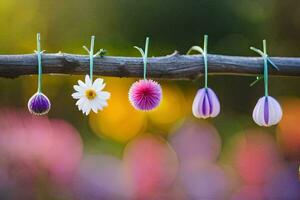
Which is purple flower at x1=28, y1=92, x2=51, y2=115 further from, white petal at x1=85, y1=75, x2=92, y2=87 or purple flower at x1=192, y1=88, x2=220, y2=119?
purple flower at x1=192, y1=88, x2=220, y2=119

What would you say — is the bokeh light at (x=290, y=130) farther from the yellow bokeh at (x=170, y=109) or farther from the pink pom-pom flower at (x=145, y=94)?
the pink pom-pom flower at (x=145, y=94)

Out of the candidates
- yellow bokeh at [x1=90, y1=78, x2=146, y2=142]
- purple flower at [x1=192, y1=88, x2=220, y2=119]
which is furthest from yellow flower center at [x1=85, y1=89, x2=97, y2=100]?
yellow bokeh at [x1=90, y1=78, x2=146, y2=142]

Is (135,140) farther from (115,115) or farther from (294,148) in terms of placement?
(294,148)

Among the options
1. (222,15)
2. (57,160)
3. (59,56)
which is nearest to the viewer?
(59,56)

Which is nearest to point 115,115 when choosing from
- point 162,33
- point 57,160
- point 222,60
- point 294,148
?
point 162,33

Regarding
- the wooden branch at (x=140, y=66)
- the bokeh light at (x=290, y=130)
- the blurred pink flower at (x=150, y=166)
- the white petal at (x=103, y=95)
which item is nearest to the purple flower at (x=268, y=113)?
the wooden branch at (x=140, y=66)

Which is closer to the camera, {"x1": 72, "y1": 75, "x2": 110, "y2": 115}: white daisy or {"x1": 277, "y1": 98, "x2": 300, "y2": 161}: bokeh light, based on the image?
{"x1": 72, "y1": 75, "x2": 110, "y2": 115}: white daisy
